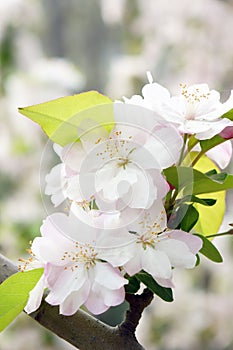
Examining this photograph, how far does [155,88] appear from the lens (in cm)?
41

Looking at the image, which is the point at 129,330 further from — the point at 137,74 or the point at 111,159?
the point at 137,74

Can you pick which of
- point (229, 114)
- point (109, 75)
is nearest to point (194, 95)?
point (229, 114)

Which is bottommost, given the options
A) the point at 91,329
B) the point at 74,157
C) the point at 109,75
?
the point at 109,75

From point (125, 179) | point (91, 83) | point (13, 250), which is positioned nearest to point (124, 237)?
point (125, 179)

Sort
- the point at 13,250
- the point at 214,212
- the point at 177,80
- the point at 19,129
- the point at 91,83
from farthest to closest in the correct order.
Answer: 1. the point at 91,83
2. the point at 177,80
3. the point at 19,129
4. the point at 13,250
5. the point at 214,212

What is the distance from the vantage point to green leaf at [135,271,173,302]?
40 cm

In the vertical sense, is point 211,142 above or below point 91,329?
above

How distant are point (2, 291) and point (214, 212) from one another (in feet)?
0.52

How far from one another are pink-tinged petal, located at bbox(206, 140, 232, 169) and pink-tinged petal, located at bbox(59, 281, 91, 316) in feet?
0.39

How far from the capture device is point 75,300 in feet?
1.24

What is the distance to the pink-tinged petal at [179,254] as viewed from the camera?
1.25ft

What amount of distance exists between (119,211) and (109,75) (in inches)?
82.7

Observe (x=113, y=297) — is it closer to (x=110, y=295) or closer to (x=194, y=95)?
(x=110, y=295)

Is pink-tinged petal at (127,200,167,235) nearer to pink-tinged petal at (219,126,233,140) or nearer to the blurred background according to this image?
pink-tinged petal at (219,126,233,140)
